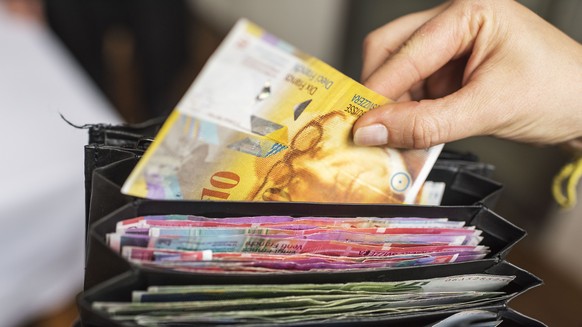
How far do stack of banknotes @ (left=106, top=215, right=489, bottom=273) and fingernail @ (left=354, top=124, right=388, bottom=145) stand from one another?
0.07 metres

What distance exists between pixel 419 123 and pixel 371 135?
0.05 metres

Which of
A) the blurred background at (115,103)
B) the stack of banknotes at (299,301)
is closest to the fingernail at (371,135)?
the stack of banknotes at (299,301)

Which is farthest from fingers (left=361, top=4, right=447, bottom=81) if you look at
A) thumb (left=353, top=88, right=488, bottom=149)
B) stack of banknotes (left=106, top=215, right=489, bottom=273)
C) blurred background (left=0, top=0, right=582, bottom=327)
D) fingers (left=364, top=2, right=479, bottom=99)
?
blurred background (left=0, top=0, right=582, bottom=327)

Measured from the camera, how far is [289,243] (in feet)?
1.34

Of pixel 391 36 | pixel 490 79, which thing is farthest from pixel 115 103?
pixel 490 79

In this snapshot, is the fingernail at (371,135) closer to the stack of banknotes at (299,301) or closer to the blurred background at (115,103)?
the stack of banknotes at (299,301)

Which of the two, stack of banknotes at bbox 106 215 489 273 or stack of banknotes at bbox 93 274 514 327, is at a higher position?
stack of banknotes at bbox 106 215 489 273

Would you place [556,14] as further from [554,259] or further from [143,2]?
[143,2]

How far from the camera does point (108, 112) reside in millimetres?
1334

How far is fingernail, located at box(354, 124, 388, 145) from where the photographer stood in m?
0.46

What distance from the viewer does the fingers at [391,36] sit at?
653 millimetres

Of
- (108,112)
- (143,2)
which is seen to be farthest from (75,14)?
(108,112)

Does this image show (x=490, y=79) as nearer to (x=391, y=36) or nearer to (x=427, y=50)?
(x=427, y=50)

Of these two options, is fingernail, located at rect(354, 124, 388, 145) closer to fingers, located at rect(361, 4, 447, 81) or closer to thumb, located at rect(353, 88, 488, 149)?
thumb, located at rect(353, 88, 488, 149)
